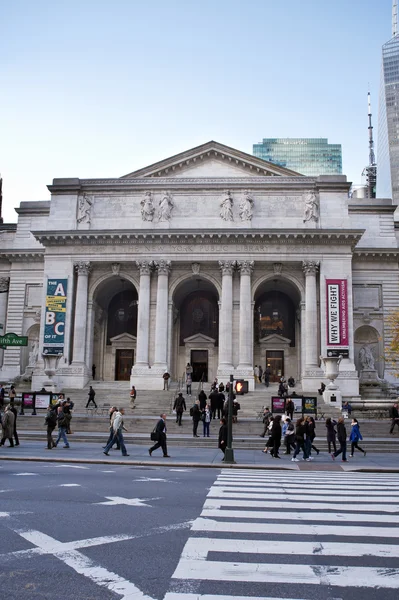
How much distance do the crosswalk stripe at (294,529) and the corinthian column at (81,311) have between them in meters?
38.2

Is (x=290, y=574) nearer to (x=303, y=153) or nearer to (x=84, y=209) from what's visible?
(x=84, y=209)

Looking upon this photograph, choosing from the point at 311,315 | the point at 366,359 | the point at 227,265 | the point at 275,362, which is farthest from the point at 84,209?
the point at 366,359

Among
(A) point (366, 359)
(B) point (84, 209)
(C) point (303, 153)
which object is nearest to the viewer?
(B) point (84, 209)

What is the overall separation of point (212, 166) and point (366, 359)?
69.0 feet

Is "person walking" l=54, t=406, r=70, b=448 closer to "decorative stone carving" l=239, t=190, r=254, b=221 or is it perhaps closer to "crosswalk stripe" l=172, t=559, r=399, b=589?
"crosswalk stripe" l=172, t=559, r=399, b=589

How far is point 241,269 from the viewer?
46.3 meters

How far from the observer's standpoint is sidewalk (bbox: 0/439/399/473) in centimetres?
1908

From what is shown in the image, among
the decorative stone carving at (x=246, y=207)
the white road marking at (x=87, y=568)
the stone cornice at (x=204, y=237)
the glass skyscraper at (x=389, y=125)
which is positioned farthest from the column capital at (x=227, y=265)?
the glass skyscraper at (x=389, y=125)

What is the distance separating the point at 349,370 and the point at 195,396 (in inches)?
467

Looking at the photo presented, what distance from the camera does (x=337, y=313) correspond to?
44.5 metres

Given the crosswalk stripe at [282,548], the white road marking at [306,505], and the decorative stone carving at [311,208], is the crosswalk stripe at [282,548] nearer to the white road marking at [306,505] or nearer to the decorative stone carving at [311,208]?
the white road marking at [306,505]

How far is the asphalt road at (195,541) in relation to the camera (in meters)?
5.86

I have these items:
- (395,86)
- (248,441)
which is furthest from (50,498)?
(395,86)

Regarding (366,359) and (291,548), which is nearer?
(291,548)
